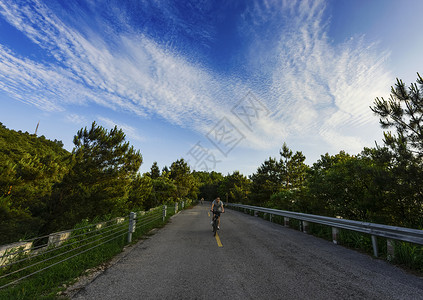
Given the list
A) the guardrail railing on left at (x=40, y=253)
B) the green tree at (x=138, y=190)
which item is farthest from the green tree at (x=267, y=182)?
the guardrail railing on left at (x=40, y=253)

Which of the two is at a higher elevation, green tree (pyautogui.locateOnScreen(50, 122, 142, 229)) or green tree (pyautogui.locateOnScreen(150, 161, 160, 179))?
green tree (pyautogui.locateOnScreen(150, 161, 160, 179))

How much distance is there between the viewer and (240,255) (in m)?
5.35

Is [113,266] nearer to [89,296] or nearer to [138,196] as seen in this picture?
[89,296]

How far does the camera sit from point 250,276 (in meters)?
3.89

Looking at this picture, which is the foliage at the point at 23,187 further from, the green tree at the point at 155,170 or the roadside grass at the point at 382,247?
the green tree at the point at 155,170

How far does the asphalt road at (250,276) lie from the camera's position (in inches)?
126

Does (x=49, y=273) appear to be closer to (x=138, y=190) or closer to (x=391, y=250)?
(x=391, y=250)

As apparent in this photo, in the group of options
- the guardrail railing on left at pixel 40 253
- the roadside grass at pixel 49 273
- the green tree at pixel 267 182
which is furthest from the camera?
the green tree at pixel 267 182

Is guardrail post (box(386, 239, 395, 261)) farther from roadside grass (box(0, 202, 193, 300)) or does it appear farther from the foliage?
the foliage

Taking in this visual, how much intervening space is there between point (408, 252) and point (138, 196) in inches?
743

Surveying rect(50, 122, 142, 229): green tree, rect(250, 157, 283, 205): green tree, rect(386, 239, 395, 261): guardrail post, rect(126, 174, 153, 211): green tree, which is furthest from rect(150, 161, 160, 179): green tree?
rect(386, 239, 395, 261): guardrail post

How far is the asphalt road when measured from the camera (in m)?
3.21

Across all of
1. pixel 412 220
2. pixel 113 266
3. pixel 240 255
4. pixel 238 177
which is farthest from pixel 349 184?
pixel 238 177

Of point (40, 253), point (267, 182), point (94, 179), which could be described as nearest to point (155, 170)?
point (267, 182)
